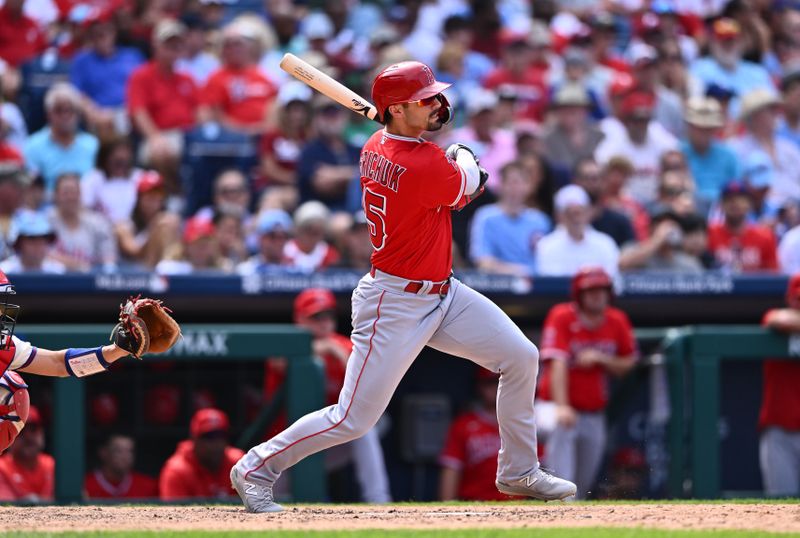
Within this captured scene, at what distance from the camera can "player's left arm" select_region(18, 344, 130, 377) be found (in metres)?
5.59

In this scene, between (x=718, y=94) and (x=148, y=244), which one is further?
(x=718, y=94)

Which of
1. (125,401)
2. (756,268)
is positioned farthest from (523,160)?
(125,401)

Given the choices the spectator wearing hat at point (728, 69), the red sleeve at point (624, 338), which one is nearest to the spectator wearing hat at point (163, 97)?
the red sleeve at point (624, 338)

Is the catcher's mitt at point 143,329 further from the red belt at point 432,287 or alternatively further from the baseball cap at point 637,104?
the baseball cap at point 637,104

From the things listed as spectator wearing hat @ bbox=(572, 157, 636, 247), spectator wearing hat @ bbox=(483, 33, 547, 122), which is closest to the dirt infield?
spectator wearing hat @ bbox=(572, 157, 636, 247)

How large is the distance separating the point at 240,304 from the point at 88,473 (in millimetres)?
1395

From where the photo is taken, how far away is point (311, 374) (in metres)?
7.97

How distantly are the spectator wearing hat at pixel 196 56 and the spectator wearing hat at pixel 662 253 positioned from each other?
3.90m

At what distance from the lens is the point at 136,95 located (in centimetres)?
1097

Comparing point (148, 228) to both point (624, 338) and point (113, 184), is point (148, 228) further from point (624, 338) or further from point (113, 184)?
point (624, 338)

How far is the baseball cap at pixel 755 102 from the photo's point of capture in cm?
1206

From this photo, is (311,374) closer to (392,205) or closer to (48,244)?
(48,244)

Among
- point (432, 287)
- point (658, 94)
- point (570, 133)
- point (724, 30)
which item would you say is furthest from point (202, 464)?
point (724, 30)

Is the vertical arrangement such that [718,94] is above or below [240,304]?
above
